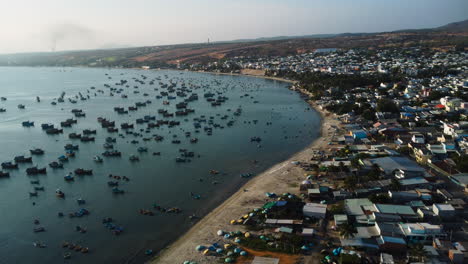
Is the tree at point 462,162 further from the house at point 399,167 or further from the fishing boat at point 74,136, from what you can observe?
the fishing boat at point 74,136

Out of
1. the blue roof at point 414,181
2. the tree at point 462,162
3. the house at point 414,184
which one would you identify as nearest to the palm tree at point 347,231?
the house at point 414,184

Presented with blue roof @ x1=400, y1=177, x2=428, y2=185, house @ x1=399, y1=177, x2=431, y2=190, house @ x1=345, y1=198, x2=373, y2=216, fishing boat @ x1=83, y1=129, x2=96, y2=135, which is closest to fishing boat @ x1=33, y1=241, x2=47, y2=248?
house @ x1=345, y1=198, x2=373, y2=216

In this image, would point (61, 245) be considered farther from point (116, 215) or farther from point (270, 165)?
point (270, 165)

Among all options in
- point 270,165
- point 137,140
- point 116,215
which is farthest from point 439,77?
point 116,215

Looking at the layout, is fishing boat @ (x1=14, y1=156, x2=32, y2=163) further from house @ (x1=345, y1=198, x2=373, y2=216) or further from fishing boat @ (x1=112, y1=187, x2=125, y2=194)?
house @ (x1=345, y1=198, x2=373, y2=216)

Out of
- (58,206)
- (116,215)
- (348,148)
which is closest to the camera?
(116,215)
